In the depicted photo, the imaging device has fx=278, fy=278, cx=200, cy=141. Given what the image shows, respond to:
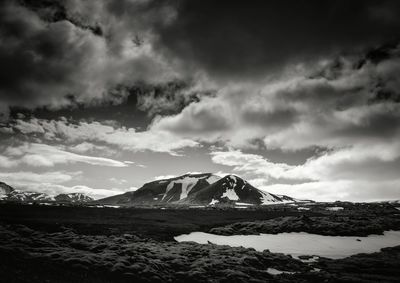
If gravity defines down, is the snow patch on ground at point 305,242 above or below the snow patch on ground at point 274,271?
above

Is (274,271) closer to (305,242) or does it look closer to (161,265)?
(161,265)

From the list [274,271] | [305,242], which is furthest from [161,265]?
[305,242]

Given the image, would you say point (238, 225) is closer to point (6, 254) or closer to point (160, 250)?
point (160, 250)

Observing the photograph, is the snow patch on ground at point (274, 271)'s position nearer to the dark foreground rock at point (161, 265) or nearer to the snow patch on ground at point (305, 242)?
the dark foreground rock at point (161, 265)

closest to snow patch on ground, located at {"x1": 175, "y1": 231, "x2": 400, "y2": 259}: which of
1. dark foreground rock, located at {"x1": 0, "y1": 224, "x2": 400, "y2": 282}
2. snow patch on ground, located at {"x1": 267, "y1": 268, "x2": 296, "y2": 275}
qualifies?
dark foreground rock, located at {"x1": 0, "y1": 224, "x2": 400, "y2": 282}

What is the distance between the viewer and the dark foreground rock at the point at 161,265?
15.4 meters

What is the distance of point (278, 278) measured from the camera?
17422 millimetres

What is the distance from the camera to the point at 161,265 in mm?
18094

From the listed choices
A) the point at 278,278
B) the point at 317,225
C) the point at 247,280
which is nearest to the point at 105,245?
the point at 247,280

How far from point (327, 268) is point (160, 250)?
12693 mm

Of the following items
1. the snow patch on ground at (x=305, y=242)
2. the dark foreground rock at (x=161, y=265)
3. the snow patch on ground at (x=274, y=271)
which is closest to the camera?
the dark foreground rock at (x=161, y=265)

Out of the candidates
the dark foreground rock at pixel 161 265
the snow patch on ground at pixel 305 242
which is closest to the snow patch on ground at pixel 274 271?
the dark foreground rock at pixel 161 265

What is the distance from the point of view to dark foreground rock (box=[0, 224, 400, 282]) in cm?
1543

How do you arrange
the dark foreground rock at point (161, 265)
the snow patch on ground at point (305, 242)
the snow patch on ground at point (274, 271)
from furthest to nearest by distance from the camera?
the snow patch on ground at point (305, 242), the snow patch on ground at point (274, 271), the dark foreground rock at point (161, 265)
